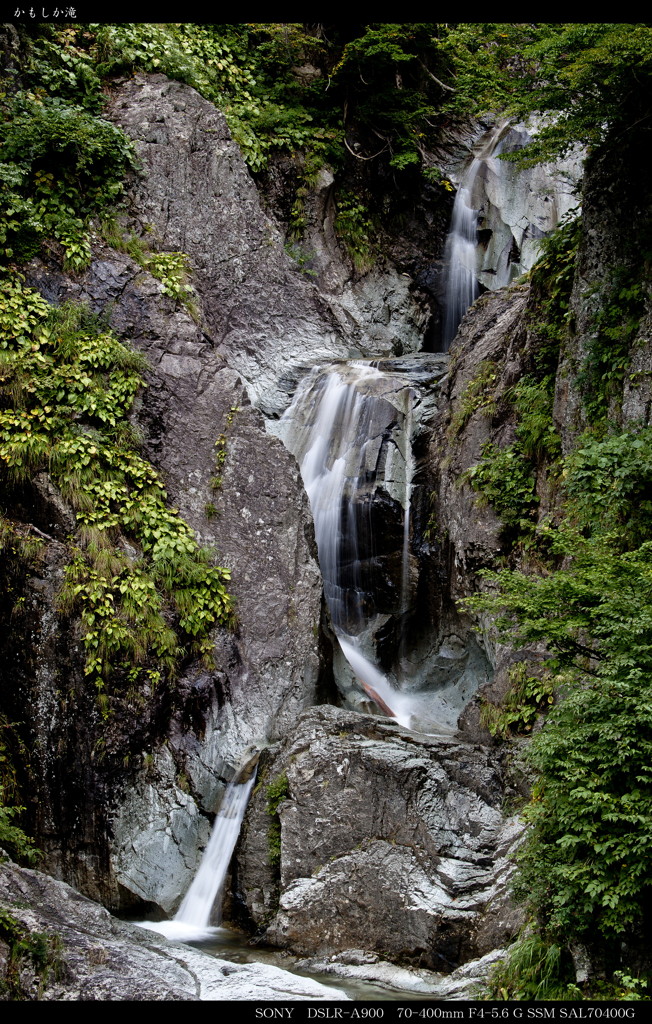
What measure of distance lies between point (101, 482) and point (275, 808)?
4.27 m

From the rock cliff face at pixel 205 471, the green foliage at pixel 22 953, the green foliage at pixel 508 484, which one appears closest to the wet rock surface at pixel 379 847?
the rock cliff face at pixel 205 471

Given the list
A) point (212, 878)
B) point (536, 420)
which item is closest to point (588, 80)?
point (536, 420)

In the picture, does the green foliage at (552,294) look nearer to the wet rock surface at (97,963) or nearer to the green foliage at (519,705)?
the green foliage at (519,705)

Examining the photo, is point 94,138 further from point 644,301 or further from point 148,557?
point 644,301

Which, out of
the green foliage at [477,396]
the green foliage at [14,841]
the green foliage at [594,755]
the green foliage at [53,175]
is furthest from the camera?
the green foliage at [53,175]

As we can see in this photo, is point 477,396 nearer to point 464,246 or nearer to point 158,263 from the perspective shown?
point 158,263

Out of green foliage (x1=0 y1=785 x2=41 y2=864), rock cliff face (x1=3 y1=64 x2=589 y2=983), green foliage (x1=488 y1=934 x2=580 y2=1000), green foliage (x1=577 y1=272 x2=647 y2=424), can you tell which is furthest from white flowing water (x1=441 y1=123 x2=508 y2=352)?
green foliage (x1=488 y1=934 x2=580 y2=1000)

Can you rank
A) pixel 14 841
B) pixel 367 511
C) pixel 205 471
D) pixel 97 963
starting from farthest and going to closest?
pixel 367 511 < pixel 205 471 < pixel 14 841 < pixel 97 963

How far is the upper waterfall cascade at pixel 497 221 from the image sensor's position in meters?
15.7

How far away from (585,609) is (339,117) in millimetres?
14414

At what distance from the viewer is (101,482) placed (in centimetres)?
971

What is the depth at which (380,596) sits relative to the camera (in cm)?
1127

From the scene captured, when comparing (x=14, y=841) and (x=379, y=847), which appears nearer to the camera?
(x=379, y=847)

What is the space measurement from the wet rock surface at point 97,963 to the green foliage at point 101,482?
2.69 m
